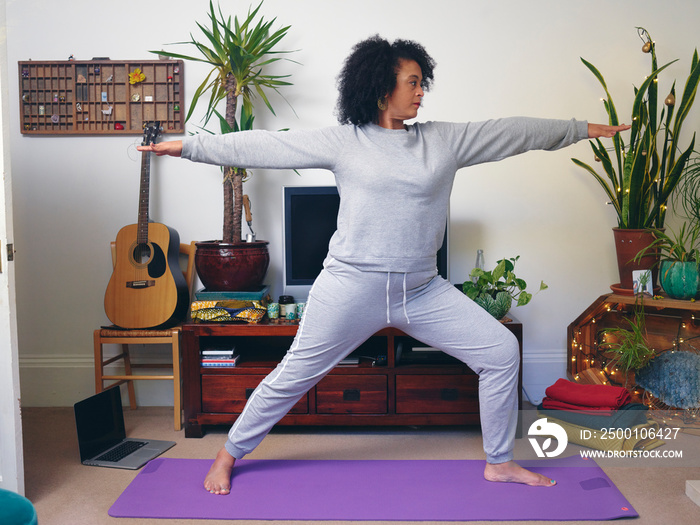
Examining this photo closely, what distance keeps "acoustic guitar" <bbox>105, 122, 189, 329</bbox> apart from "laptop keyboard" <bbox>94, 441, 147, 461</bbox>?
525 millimetres

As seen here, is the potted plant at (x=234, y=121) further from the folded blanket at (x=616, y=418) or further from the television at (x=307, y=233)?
the folded blanket at (x=616, y=418)

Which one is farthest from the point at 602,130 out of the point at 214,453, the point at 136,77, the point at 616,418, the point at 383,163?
the point at 136,77

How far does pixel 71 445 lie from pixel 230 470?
87cm

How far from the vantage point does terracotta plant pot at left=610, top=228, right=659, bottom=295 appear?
8.92 ft

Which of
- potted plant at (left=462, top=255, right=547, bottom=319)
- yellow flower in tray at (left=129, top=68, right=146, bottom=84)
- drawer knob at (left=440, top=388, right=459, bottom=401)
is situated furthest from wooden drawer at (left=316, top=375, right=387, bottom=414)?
yellow flower in tray at (left=129, top=68, right=146, bottom=84)

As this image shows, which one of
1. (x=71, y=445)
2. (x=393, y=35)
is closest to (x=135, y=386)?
(x=71, y=445)

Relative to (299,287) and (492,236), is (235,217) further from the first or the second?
(492,236)

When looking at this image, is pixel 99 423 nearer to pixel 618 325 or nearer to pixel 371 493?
pixel 371 493

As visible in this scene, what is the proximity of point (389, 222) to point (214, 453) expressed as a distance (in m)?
1.23

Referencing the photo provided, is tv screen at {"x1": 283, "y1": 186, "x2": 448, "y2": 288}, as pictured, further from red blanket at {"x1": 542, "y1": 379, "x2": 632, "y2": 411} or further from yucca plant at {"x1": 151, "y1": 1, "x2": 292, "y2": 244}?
red blanket at {"x1": 542, "y1": 379, "x2": 632, "y2": 411}

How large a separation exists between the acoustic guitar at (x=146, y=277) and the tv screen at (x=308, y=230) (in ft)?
1.76

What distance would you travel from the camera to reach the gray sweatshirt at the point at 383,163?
192 centimetres

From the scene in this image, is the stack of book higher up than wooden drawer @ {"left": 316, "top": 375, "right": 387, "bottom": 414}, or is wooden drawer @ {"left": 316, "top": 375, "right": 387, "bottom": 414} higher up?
the stack of book

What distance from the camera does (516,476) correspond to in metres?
2.07
